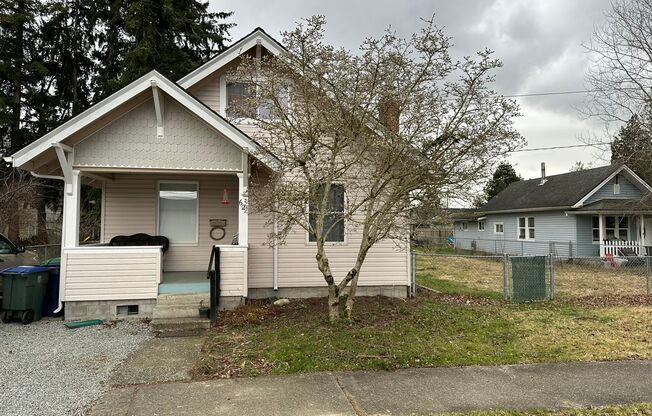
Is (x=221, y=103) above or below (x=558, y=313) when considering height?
above

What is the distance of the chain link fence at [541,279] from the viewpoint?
32.2 feet

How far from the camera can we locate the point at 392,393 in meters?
4.50

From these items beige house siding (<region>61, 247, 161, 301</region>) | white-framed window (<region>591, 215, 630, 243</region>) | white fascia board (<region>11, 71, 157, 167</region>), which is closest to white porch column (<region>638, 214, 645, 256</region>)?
white-framed window (<region>591, 215, 630, 243</region>)

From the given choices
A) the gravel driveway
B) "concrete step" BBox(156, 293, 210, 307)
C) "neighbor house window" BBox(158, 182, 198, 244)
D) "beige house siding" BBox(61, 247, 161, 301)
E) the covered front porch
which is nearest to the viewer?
the gravel driveway

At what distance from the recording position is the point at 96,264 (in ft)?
25.5

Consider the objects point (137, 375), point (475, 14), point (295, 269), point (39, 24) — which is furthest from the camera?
point (39, 24)

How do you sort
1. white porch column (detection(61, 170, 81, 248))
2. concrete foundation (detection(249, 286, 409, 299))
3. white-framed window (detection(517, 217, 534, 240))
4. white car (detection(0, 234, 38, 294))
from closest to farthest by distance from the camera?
white porch column (detection(61, 170, 81, 248)), concrete foundation (detection(249, 286, 409, 299)), white car (detection(0, 234, 38, 294)), white-framed window (detection(517, 217, 534, 240))

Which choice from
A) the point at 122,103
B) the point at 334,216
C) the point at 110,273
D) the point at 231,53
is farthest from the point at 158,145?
the point at 334,216

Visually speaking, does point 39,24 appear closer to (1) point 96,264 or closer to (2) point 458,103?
(1) point 96,264

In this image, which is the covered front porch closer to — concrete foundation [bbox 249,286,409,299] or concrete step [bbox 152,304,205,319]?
concrete foundation [bbox 249,286,409,299]

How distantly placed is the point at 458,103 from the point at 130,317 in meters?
7.32

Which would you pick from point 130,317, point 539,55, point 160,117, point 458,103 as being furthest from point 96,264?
point 539,55

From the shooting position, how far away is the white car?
945 cm

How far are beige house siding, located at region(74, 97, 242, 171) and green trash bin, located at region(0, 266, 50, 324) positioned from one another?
227cm
